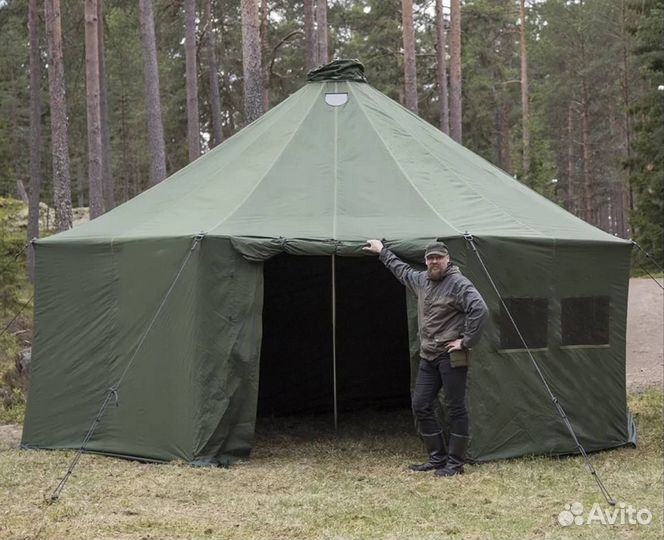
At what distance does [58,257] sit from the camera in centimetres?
732

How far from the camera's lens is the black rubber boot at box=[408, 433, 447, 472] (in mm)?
6328

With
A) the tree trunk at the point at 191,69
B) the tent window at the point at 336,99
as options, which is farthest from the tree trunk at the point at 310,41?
the tent window at the point at 336,99

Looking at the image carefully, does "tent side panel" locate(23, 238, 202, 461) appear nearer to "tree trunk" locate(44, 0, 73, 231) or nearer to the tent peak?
the tent peak

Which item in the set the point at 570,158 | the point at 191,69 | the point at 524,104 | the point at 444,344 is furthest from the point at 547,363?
the point at 570,158

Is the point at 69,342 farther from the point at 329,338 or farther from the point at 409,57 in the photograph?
the point at 409,57

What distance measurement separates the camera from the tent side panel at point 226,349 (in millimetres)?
6543

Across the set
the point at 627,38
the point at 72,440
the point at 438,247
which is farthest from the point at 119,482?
the point at 627,38

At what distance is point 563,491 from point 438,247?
5.87ft

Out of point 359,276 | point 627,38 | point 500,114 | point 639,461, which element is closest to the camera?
point 639,461

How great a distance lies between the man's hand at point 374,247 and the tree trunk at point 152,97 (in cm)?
927

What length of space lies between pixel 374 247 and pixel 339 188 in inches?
38.6

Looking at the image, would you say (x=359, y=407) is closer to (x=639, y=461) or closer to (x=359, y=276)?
(x=359, y=276)

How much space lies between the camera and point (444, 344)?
612cm

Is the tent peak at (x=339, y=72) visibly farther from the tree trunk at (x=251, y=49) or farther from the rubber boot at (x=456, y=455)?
the rubber boot at (x=456, y=455)
